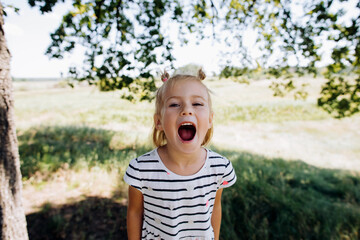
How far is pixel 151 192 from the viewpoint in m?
1.47

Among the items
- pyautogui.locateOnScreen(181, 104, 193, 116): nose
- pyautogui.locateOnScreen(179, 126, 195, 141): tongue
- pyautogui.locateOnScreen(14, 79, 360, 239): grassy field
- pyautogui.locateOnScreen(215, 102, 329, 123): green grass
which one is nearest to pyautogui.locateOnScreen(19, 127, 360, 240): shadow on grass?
pyautogui.locateOnScreen(14, 79, 360, 239): grassy field

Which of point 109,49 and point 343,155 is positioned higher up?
point 109,49

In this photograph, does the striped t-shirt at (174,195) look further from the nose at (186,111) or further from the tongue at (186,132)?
the nose at (186,111)

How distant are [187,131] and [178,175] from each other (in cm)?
30

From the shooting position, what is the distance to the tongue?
1.44 meters

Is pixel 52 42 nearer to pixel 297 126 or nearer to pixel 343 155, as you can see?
pixel 343 155

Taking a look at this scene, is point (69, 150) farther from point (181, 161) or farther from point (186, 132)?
point (186, 132)

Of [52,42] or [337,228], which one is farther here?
[52,42]

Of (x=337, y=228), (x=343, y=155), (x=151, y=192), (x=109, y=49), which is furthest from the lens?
(x=343, y=155)

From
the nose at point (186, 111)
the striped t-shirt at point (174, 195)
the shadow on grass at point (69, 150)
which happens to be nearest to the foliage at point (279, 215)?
the striped t-shirt at point (174, 195)

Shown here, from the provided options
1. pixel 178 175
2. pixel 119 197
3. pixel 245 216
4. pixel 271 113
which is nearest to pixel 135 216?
pixel 178 175

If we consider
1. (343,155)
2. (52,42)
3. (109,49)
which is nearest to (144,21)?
(109,49)

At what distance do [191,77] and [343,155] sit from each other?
45.1ft

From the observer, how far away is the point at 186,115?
1.36 m
